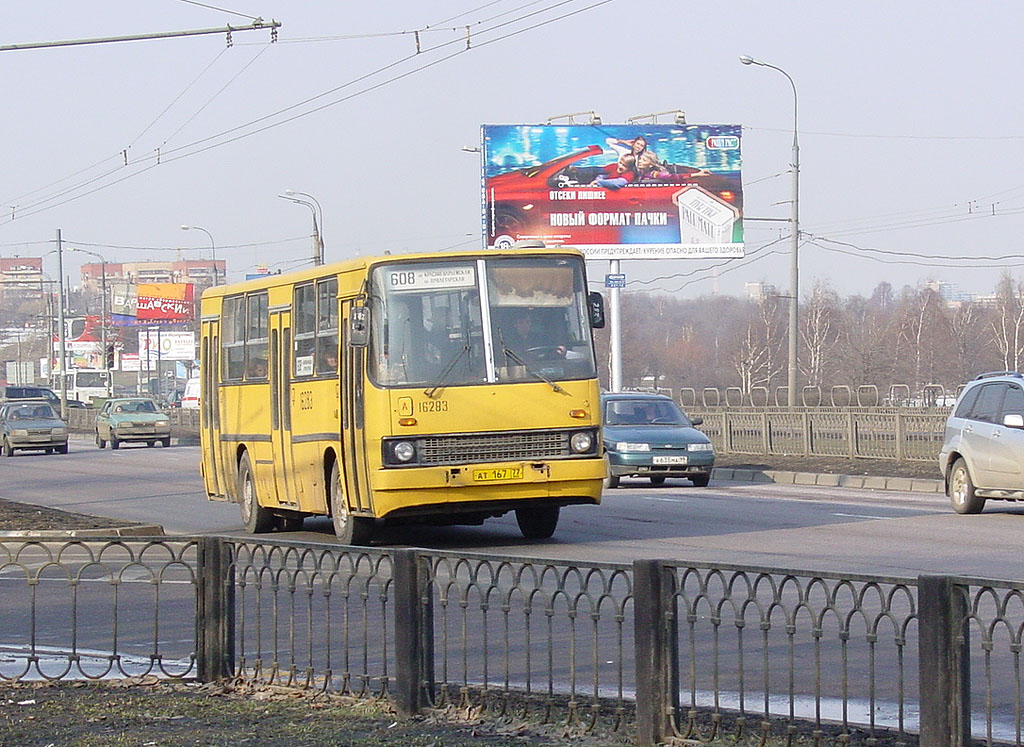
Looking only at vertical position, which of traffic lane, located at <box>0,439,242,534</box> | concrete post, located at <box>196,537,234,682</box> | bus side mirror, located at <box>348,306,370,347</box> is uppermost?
bus side mirror, located at <box>348,306,370,347</box>

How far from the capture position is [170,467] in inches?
1457

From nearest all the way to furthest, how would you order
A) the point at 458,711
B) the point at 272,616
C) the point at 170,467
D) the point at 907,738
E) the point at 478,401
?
the point at 907,738
the point at 458,711
the point at 272,616
the point at 478,401
the point at 170,467

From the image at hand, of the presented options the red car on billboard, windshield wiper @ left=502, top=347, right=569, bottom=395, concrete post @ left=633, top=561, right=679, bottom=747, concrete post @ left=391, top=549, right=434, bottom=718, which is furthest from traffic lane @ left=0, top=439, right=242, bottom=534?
concrete post @ left=633, top=561, right=679, bottom=747

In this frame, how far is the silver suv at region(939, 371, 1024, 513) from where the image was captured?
1830 cm

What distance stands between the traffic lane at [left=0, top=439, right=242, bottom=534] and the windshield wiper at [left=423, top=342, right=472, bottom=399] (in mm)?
4822

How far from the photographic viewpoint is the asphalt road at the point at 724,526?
14.2 metres

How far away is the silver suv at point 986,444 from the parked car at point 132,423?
36849mm

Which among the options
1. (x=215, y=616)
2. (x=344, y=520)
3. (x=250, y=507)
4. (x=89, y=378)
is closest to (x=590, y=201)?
(x=250, y=507)

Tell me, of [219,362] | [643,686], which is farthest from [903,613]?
[219,362]

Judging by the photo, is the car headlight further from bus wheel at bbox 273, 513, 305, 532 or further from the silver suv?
the silver suv

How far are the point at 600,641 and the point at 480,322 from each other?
329 inches

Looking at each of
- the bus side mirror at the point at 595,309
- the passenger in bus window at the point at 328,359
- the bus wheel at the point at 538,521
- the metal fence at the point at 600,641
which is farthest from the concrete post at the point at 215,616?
the bus wheel at the point at 538,521

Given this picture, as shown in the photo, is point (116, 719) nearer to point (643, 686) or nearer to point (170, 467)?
point (643, 686)

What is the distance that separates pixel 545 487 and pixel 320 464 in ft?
8.61
